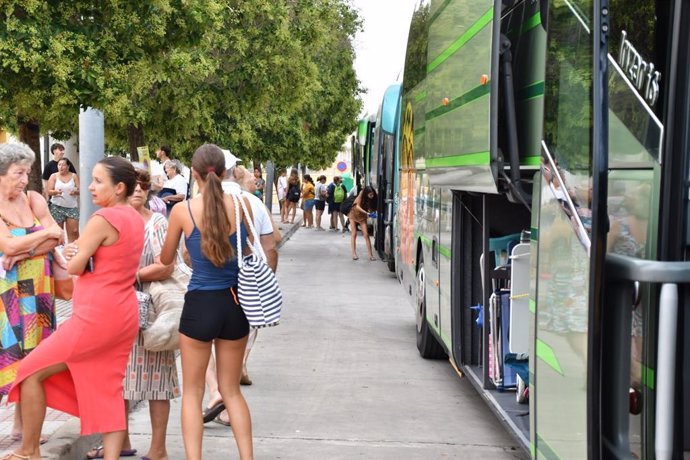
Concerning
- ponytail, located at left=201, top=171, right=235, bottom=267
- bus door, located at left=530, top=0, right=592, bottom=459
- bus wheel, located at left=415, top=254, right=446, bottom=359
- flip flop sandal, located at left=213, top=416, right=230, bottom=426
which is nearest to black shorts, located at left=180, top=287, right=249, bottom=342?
ponytail, located at left=201, top=171, right=235, bottom=267

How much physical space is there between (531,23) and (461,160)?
3.89 ft

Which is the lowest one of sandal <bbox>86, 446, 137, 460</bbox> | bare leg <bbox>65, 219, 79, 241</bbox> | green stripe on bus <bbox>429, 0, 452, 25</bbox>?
sandal <bbox>86, 446, 137, 460</bbox>

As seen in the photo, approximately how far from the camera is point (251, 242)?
5.96m

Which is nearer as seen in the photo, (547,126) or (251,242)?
(547,126)

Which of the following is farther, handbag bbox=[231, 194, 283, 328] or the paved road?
the paved road

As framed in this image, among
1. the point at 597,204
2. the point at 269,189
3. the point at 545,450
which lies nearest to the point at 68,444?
the point at 545,450

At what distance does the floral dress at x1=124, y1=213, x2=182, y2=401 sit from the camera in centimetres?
639

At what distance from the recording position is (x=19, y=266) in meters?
6.18

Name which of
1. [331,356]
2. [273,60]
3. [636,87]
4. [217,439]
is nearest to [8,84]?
[331,356]

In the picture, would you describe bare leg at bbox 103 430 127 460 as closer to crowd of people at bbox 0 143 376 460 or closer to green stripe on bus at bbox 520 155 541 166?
crowd of people at bbox 0 143 376 460

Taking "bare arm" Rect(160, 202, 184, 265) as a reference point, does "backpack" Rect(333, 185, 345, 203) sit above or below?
below

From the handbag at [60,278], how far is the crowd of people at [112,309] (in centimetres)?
3

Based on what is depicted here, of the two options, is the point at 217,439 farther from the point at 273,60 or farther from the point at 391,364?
the point at 273,60

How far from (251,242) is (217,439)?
1981 millimetres
